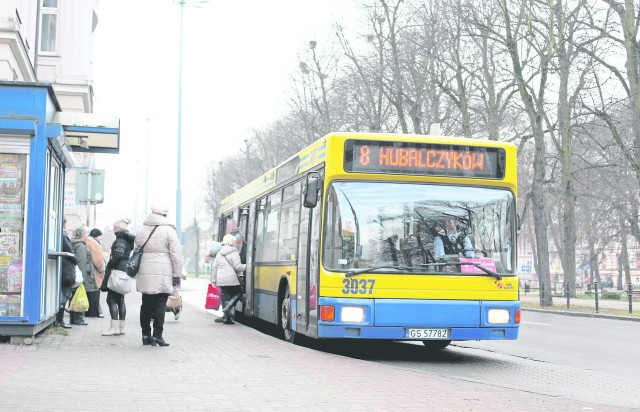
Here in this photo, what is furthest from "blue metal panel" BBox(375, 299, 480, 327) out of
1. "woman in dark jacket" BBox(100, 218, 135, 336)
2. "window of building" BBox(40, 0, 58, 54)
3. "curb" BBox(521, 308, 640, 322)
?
"window of building" BBox(40, 0, 58, 54)

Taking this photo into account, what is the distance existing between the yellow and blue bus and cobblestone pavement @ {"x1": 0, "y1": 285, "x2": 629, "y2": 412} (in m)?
0.75

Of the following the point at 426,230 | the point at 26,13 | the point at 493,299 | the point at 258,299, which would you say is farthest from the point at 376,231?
the point at 26,13

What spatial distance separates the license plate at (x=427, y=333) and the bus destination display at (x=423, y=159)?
2.04 meters

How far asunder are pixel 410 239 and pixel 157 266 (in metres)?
3.30

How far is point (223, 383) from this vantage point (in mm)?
8930

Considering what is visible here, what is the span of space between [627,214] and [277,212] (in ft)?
103

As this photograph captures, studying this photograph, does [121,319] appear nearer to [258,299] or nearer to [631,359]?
[258,299]

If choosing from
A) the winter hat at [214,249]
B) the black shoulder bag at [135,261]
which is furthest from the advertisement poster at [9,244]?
the winter hat at [214,249]

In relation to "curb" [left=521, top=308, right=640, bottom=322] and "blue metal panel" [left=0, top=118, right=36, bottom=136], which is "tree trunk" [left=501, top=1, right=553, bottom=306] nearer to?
"curb" [left=521, top=308, right=640, bottom=322]

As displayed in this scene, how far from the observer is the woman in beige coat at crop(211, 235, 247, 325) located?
17.9 metres

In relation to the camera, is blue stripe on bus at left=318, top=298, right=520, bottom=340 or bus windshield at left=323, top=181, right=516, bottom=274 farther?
bus windshield at left=323, top=181, right=516, bottom=274

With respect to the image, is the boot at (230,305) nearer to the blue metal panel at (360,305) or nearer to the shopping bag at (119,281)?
the shopping bag at (119,281)

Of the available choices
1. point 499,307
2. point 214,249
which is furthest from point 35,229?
point 214,249

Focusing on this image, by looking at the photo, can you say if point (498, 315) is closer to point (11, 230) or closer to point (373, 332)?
point (373, 332)
